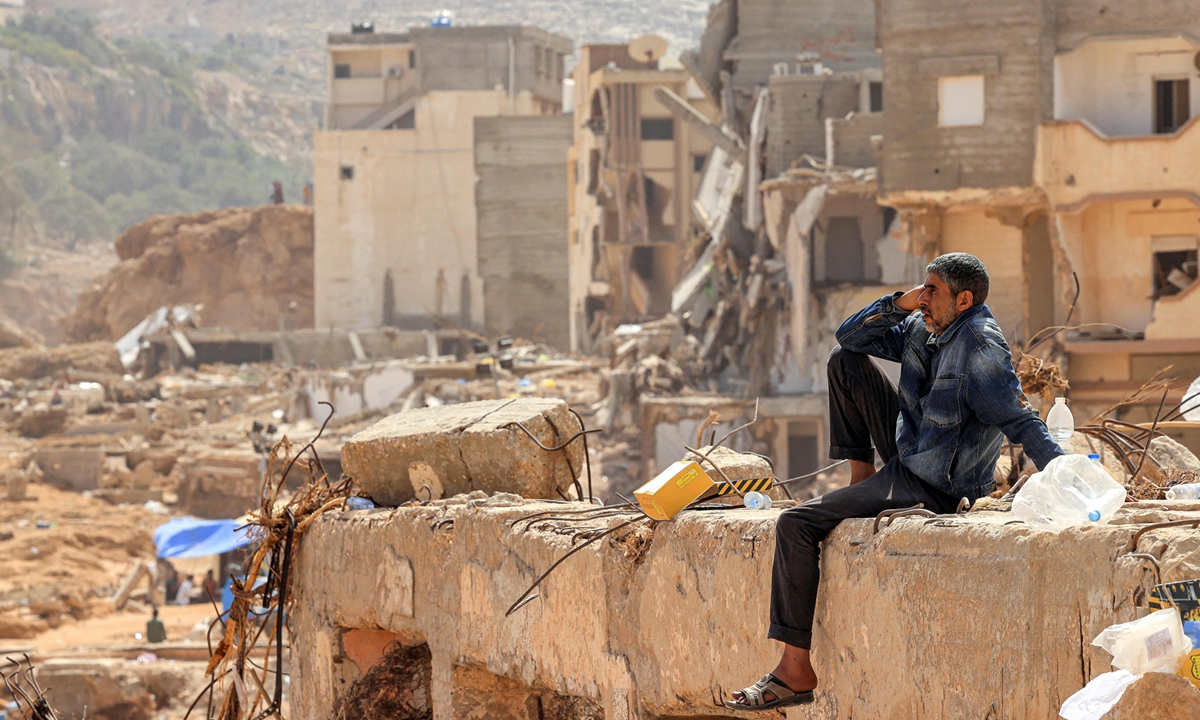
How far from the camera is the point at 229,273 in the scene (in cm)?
6488

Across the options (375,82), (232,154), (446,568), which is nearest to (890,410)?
(446,568)

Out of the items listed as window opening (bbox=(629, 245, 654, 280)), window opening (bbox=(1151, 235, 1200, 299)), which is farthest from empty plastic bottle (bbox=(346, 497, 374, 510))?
window opening (bbox=(629, 245, 654, 280))

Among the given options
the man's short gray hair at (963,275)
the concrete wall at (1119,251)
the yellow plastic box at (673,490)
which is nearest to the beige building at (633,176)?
the concrete wall at (1119,251)

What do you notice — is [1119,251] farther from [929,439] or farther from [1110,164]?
[929,439]

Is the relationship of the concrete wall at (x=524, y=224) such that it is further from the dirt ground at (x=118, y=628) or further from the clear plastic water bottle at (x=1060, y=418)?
the clear plastic water bottle at (x=1060, y=418)

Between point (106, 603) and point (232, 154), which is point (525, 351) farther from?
point (232, 154)

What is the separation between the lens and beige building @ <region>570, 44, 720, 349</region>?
41344 mm

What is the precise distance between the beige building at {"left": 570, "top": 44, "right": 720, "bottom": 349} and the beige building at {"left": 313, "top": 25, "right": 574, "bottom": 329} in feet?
46.9

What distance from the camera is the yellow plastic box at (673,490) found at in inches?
192

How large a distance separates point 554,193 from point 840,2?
22.7m

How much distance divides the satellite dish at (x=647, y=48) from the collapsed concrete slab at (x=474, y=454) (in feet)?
111

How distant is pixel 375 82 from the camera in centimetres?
6056

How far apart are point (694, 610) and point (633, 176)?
37430 millimetres

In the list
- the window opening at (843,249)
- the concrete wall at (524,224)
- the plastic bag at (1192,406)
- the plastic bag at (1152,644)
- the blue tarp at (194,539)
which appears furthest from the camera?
the concrete wall at (524,224)
